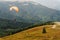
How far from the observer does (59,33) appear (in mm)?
73750

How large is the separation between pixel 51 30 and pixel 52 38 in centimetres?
1346

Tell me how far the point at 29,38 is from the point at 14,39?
6481mm

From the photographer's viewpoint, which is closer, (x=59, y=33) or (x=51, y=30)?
(x=59, y=33)

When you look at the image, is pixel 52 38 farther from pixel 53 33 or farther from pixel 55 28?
pixel 55 28

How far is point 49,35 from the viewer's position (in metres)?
72.2

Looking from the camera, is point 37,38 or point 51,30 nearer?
point 37,38

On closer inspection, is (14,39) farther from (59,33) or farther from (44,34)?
(59,33)

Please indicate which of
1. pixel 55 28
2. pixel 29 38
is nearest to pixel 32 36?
pixel 29 38

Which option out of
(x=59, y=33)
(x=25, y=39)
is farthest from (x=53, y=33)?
(x=25, y=39)

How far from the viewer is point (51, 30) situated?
80688 mm

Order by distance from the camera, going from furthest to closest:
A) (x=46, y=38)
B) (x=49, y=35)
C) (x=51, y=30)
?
(x=51, y=30)
(x=49, y=35)
(x=46, y=38)

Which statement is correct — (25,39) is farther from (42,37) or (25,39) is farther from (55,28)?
(55,28)

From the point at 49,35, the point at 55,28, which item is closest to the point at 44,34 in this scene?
the point at 49,35

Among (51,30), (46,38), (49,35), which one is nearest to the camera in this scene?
(46,38)
